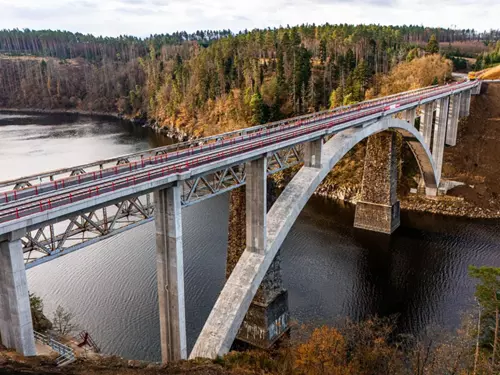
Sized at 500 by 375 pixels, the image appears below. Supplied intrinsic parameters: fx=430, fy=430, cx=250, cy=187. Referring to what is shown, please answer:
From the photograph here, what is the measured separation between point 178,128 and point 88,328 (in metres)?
70.4

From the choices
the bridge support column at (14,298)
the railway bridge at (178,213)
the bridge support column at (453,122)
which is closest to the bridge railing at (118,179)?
the railway bridge at (178,213)

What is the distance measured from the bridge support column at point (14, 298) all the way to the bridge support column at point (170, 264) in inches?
246

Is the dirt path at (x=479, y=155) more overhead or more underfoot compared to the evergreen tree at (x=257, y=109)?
more underfoot

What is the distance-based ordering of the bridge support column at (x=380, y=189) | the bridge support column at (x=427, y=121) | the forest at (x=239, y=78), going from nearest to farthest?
the bridge support column at (x=380, y=189) < the bridge support column at (x=427, y=121) < the forest at (x=239, y=78)

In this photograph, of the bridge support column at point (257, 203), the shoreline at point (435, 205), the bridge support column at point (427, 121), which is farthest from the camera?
the bridge support column at point (427, 121)

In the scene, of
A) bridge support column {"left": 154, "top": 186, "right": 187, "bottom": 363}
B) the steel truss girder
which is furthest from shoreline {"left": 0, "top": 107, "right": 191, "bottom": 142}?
bridge support column {"left": 154, "top": 186, "right": 187, "bottom": 363}

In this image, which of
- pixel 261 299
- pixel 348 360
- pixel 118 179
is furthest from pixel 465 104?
pixel 118 179

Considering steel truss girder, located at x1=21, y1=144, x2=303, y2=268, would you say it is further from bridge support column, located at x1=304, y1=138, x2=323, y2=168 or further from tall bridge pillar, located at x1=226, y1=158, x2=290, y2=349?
tall bridge pillar, located at x1=226, y1=158, x2=290, y2=349

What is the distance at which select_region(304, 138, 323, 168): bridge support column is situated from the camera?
3020 cm

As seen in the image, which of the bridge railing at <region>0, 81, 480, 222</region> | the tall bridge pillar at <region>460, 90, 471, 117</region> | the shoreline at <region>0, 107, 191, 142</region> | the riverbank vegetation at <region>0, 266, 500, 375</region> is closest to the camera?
the riverbank vegetation at <region>0, 266, 500, 375</region>

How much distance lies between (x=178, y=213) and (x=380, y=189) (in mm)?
31348

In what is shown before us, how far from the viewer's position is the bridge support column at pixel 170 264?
19875mm

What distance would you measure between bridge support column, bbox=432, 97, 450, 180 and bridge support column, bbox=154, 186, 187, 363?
42355 millimetres

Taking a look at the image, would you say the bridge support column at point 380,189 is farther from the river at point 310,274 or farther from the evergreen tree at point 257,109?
the evergreen tree at point 257,109
